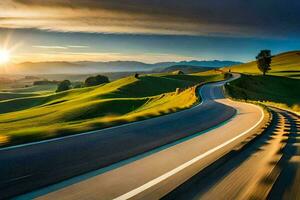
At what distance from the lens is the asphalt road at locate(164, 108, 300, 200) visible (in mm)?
7086

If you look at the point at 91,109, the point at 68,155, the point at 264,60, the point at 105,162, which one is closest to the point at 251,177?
→ the point at 105,162

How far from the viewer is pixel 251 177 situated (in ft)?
28.0

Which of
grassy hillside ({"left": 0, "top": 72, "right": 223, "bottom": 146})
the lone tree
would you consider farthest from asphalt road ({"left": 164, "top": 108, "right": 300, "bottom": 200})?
the lone tree

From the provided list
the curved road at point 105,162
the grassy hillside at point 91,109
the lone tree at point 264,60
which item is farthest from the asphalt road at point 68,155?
the lone tree at point 264,60

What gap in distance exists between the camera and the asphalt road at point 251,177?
7.09m

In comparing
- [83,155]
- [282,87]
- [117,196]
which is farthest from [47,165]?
[282,87]

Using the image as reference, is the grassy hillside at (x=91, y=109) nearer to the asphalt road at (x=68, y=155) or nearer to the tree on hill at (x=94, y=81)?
the asphalt road at (x=68, y=155)

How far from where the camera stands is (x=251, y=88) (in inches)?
4173

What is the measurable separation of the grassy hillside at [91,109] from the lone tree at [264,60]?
19.4 metres

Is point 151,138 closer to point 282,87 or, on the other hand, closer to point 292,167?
point 292,167

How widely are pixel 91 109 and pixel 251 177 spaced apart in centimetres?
5836

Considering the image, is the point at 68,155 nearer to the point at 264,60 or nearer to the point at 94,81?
the point at 264,60

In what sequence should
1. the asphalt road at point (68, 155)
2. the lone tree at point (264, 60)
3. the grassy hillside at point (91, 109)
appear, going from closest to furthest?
the asphalt road at point (68, 155) → the grassy hillside at point (91, 109) → the lone tree at point (264, 60)

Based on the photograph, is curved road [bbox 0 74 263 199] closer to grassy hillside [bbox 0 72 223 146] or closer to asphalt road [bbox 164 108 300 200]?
asphalt road [bbox 164 108 300 200]
